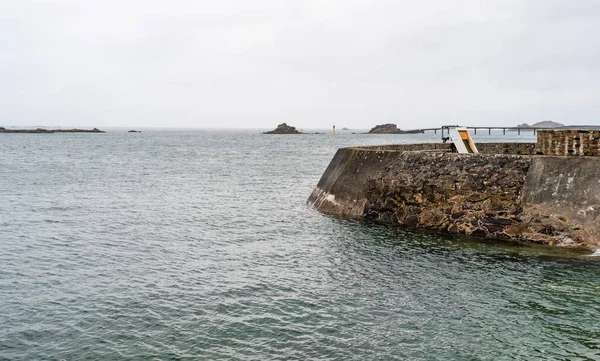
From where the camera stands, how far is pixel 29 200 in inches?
1206

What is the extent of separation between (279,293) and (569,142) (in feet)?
44.1

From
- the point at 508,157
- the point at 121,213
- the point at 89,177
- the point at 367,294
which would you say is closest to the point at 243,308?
the point at 367,294

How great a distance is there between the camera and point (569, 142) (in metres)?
19.5

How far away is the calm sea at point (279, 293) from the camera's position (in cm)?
1038

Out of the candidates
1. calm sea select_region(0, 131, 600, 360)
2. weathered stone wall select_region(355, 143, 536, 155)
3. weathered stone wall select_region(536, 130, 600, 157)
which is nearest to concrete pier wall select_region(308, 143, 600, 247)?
weathered stone wall select_region(536, 130, 600, 157)

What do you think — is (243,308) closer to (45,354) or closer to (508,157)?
(45,354)

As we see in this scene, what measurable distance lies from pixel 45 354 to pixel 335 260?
9.44 m

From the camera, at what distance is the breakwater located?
1794cm

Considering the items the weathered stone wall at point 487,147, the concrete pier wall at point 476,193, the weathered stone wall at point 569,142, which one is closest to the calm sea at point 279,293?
the concrete pier wall at point 476,193

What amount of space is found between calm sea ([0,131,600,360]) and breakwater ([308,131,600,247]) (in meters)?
1.28

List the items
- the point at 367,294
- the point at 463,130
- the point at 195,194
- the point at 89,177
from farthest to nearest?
the point at 89,177 < the point at 195,194 < the point at 463,130 < the point at 367,294

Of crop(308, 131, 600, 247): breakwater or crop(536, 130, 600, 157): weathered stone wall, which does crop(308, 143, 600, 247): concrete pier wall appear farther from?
crop(536, 130, 600, 157): weathered stone wall

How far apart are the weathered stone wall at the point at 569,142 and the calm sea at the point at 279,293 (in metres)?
4.88

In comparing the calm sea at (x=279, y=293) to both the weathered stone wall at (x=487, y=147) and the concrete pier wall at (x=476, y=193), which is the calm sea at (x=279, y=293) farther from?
the weathered stone wall at (x=487, y=147)
